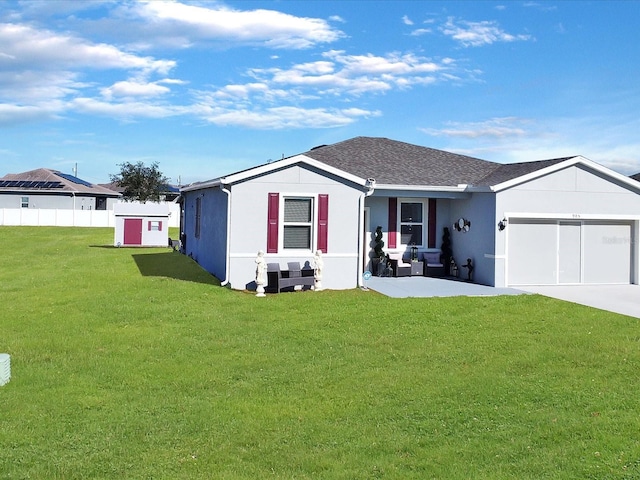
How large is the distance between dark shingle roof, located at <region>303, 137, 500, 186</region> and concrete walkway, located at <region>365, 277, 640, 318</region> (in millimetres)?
3031

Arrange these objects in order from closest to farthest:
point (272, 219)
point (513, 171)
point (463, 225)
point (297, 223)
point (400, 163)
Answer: point (272, 219), point (297, 223), point (513, 171), point (463, 225), point (400, 163)

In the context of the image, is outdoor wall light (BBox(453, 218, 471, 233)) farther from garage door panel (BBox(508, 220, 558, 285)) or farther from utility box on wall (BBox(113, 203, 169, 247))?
utility box on wall (BBox(113, 203, 169, 247))

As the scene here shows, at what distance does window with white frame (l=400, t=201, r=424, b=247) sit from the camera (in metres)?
20.0

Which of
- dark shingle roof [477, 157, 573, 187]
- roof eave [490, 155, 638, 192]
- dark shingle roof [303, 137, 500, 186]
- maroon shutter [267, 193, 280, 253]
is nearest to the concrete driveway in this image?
roof eave [490, 155, 638, 192]

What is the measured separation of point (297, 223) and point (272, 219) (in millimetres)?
701

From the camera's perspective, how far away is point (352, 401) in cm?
779

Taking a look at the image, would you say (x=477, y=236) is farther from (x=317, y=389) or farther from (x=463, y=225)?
(x=317, y=389)

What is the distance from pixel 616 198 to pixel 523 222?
10.0ft

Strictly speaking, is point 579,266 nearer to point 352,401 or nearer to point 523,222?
point 523,222

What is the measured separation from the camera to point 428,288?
1711 centimetres

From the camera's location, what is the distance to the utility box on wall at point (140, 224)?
1326 inches

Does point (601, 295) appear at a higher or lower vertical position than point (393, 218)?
lower

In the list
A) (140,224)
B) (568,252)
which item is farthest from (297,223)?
(140,224)

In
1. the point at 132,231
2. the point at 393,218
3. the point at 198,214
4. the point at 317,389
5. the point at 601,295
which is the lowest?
the point at 317,389
